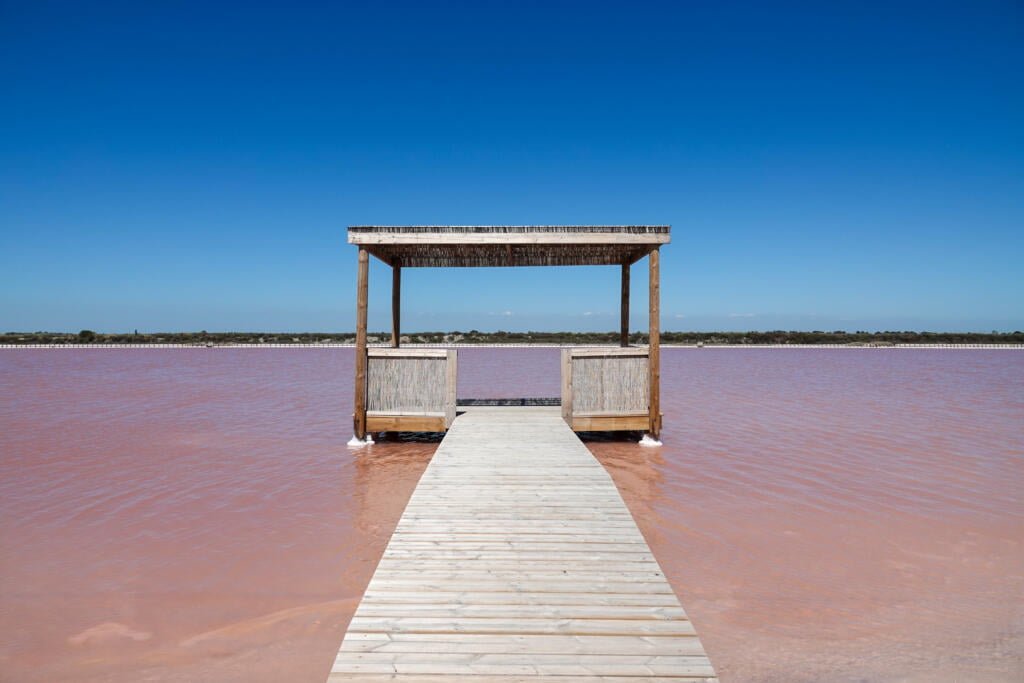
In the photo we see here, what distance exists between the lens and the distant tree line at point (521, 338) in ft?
203

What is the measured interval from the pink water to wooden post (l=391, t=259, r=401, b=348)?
2.44m

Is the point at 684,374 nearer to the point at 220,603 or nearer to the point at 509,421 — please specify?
the point at 509,421

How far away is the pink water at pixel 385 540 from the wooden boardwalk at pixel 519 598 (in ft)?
2.75

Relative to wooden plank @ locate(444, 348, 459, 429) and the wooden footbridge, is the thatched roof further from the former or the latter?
wooden plank @ locate(444, 348, 459, 429)

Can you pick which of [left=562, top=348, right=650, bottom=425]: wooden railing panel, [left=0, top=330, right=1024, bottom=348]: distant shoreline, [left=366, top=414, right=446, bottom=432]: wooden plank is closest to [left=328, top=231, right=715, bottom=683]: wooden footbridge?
[left=366, top=414, right=446, bottom=432]: wooden plank

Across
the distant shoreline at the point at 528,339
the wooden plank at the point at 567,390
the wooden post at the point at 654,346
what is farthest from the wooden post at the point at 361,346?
the distant shoreline at the point at 528,339

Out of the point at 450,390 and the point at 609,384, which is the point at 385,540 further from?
the point at 609,384

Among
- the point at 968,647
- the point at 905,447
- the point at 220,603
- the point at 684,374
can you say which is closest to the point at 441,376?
the point at 220,603

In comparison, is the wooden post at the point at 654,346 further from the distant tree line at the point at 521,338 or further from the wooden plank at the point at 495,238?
the distant tree line at the point at 521,338

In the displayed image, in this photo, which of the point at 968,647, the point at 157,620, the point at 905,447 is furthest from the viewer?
the point at 905,447

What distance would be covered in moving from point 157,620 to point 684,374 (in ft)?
82.0

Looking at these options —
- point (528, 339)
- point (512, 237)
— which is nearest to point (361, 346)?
point (512, 237)

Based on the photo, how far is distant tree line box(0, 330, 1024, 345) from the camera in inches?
2437

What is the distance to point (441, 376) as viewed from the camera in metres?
9.46
